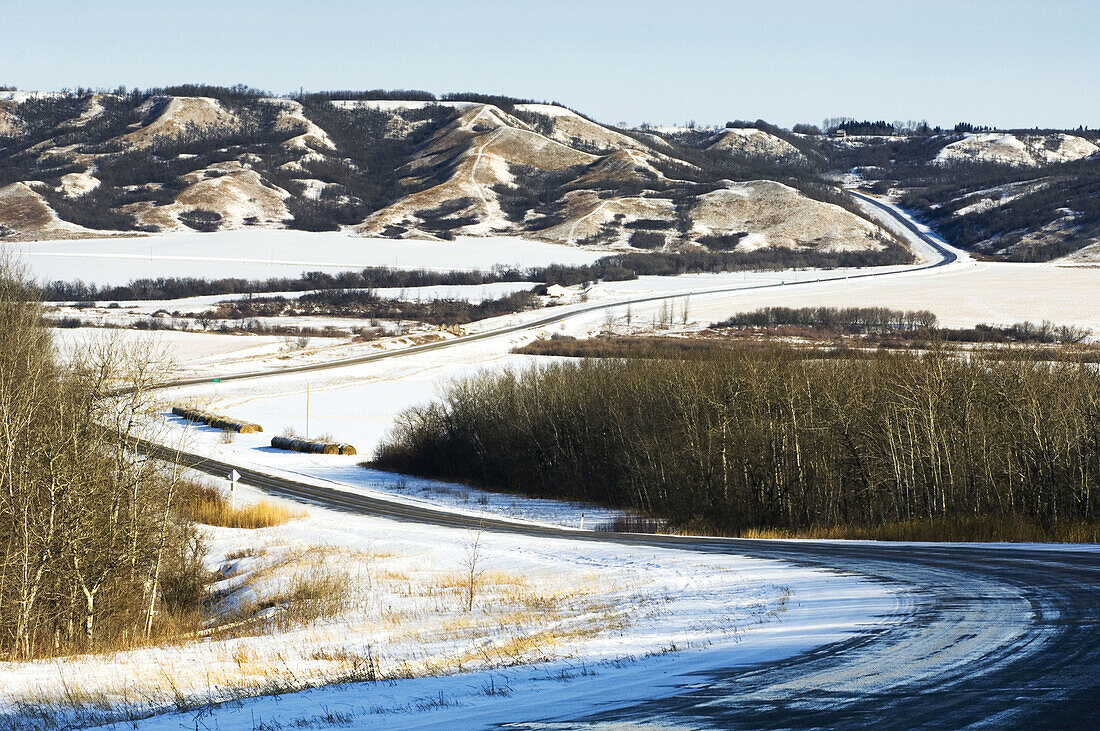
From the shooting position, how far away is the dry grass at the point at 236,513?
41.2 meters

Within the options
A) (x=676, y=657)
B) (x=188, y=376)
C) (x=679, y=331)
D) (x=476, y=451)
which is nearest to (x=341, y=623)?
(x=676, y=657)

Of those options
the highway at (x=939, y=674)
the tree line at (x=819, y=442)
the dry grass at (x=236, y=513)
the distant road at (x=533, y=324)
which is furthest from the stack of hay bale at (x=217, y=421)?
the highway at (x=939, y=674)

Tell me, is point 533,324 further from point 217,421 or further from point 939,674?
point 939,674

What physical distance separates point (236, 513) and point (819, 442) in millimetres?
25786

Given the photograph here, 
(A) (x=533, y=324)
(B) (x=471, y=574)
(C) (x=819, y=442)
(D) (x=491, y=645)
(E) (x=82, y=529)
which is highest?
(A) (x=533, y=324)

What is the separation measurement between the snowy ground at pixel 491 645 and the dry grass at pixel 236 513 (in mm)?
12985

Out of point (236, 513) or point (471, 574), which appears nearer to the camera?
point (471, 574)

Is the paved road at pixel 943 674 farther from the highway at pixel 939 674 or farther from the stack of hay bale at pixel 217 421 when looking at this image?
the stack of hay bale at pixel 217 421

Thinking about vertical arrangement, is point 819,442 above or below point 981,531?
above

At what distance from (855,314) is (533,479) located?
69.8m

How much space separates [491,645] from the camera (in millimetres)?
15773

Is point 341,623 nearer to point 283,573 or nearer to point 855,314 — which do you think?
point 283,573

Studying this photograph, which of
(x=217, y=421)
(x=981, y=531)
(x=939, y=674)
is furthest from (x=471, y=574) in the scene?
(x=217, y=421)

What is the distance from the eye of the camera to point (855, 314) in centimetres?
11906
